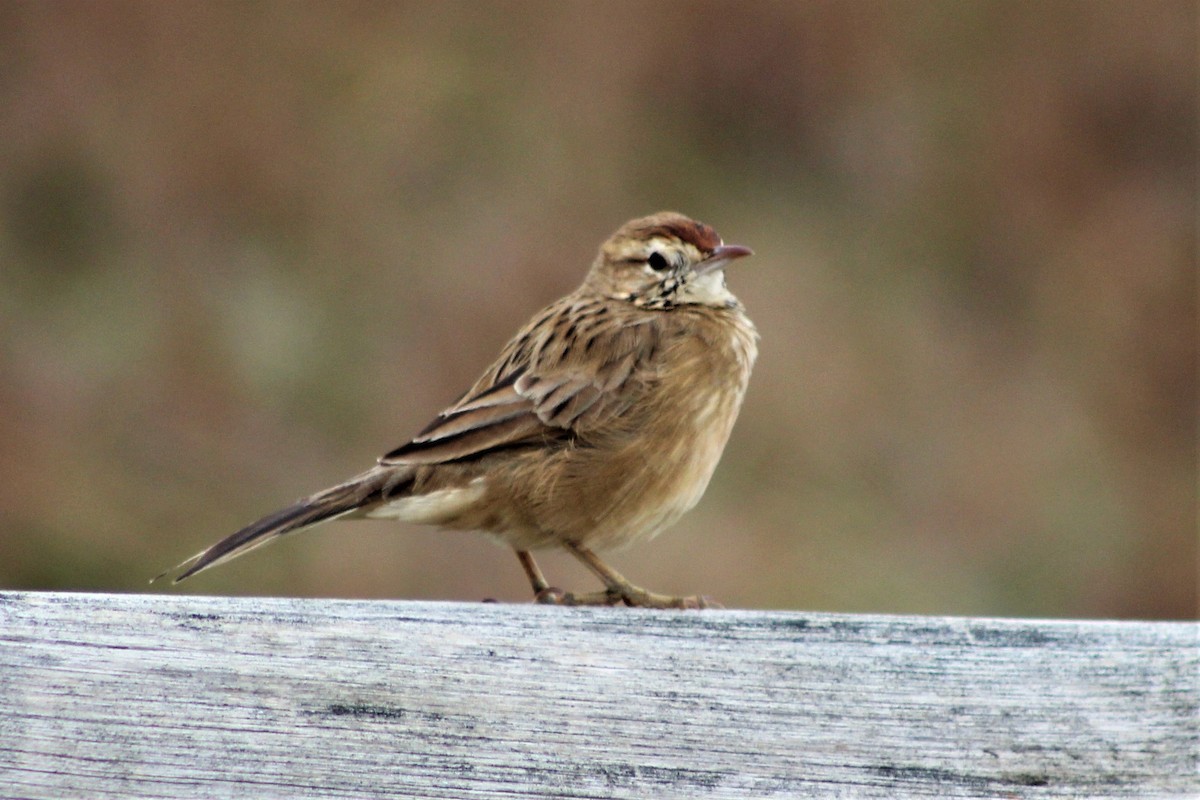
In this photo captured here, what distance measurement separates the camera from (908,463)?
1028 cm

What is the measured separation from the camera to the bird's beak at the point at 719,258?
543 centimetres

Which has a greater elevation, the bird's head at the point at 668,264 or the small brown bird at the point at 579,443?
the bird's head at the point at 668,264

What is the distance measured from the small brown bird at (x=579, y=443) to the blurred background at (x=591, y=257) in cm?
383

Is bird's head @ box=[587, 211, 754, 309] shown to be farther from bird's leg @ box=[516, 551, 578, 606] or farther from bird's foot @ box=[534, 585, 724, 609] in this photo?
bird's foot @ box=[534, 585, 724, 609]

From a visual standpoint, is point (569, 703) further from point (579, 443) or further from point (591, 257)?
point (591, 257)

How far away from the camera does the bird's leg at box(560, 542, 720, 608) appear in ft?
14.0

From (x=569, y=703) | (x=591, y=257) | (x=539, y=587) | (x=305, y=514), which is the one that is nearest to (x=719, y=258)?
(x=539, y=587)

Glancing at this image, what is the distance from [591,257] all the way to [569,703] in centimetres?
798

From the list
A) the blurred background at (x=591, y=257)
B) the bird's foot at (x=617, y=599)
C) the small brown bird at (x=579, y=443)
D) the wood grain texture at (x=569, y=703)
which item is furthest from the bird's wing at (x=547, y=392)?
the blurred background at (x=591, y=257)

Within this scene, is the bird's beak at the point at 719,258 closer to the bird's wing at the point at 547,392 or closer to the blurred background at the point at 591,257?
the bird's wing at the point at 547,392

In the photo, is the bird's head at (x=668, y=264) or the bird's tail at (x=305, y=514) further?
the bird's head at (x=668, y=264)

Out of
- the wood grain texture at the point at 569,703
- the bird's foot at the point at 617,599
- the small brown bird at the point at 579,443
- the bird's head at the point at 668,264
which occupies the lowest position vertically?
the wood grain texture at the point at 569,703

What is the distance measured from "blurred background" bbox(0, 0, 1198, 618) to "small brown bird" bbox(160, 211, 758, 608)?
12.6 ft

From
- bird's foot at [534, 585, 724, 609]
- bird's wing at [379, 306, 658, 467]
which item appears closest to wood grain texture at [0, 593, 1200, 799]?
bird's foot at [534, 585, 724, 609]
